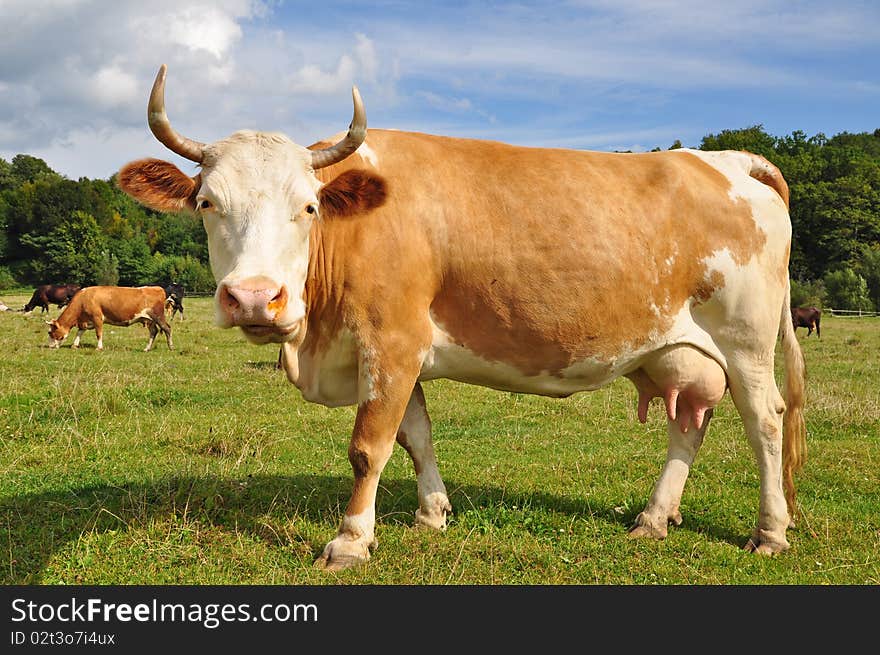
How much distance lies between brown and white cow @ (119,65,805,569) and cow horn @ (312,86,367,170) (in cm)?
1

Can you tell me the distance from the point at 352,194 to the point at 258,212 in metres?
0.68

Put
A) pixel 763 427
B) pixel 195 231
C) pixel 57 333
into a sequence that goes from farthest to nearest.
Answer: pixel 195 231 → pixel 57 333 → pixel 763 427

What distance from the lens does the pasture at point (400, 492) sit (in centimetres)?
486

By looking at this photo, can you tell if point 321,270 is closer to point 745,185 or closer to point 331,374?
point 331,374

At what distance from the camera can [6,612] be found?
399 cm

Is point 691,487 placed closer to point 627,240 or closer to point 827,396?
point 627,240

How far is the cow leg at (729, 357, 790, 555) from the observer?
5.51 metres

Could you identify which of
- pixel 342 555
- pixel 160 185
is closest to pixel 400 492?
pixel 342 555

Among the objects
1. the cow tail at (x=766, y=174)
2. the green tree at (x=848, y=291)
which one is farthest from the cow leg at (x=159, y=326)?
the green tree at (x=848, y=291)

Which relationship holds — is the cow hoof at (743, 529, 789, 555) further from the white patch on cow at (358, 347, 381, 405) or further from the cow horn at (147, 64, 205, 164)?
the cow horn at (147, 64, 205, 164)

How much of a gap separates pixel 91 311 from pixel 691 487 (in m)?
18.2

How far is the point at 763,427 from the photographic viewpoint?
5633 millimetres

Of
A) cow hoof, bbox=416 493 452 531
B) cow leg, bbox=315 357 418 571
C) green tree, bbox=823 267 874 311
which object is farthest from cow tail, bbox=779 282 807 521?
green tree, bbox=823 267 874 311

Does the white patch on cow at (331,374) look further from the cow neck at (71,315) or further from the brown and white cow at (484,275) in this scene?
the cow neck at (71,315)
